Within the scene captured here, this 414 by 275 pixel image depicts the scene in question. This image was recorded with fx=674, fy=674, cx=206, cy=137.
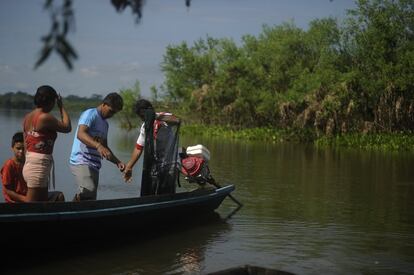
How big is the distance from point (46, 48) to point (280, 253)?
17.8 ft

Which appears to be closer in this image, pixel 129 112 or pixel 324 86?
pixel 324 86

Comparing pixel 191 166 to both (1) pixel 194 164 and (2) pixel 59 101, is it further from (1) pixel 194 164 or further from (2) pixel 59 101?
(2) pixel 59 101

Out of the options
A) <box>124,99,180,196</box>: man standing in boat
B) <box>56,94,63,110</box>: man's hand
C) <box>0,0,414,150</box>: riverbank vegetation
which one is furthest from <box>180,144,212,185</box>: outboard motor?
<box>0,0,414,150</box>: riverbank vegetation

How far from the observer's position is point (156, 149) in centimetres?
944

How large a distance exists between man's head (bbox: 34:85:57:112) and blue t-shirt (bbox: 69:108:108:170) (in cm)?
86

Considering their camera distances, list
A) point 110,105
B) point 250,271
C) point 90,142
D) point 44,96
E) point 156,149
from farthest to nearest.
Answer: point 156,149
point 110,105
point 90,142
point 44,96
point 250,271

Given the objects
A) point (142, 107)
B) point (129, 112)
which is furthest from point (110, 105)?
point (129, 112)

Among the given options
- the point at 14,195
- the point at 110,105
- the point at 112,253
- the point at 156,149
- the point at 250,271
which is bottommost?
the point at 112,253

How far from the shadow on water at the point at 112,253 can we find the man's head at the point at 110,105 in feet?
4.81

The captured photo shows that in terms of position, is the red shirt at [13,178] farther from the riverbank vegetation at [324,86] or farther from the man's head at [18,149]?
the riverbank vegetation at [324,86]

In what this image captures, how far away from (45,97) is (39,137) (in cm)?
44

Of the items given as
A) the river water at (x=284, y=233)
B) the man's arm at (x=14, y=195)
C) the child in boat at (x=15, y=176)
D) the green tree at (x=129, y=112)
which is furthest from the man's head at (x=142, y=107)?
the green tree at (x=129, y=112)

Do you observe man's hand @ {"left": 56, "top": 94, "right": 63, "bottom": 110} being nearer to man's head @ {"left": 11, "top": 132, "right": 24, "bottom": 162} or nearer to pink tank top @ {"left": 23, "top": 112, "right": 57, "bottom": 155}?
pink tank top @ {"left": 23, "top": 112, "right": 57, "bottom": 155}

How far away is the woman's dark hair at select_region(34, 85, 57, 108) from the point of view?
7.30 m
